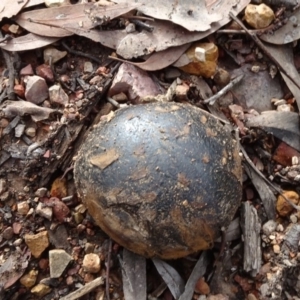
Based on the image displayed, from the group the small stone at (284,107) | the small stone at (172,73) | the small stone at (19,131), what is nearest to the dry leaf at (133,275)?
the small stone at (19,131)

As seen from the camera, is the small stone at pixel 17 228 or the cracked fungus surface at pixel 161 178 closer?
the cracked fungus surface at pixel 161 178

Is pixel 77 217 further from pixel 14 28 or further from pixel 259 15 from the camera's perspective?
pixel 259 15

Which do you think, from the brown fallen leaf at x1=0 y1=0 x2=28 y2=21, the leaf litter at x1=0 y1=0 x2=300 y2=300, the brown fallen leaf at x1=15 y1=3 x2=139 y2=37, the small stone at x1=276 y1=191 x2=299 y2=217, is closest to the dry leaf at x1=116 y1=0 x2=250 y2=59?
the leaf litter at x1=0 y1=0 x2=300 y2=300

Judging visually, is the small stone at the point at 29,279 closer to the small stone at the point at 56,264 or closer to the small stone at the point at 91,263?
the small stone at the point at 56,264

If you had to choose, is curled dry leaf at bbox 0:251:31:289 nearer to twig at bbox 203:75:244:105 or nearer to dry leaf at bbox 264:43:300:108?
twig at bbox 203:75:244:105

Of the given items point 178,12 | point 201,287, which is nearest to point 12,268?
point 201,287
